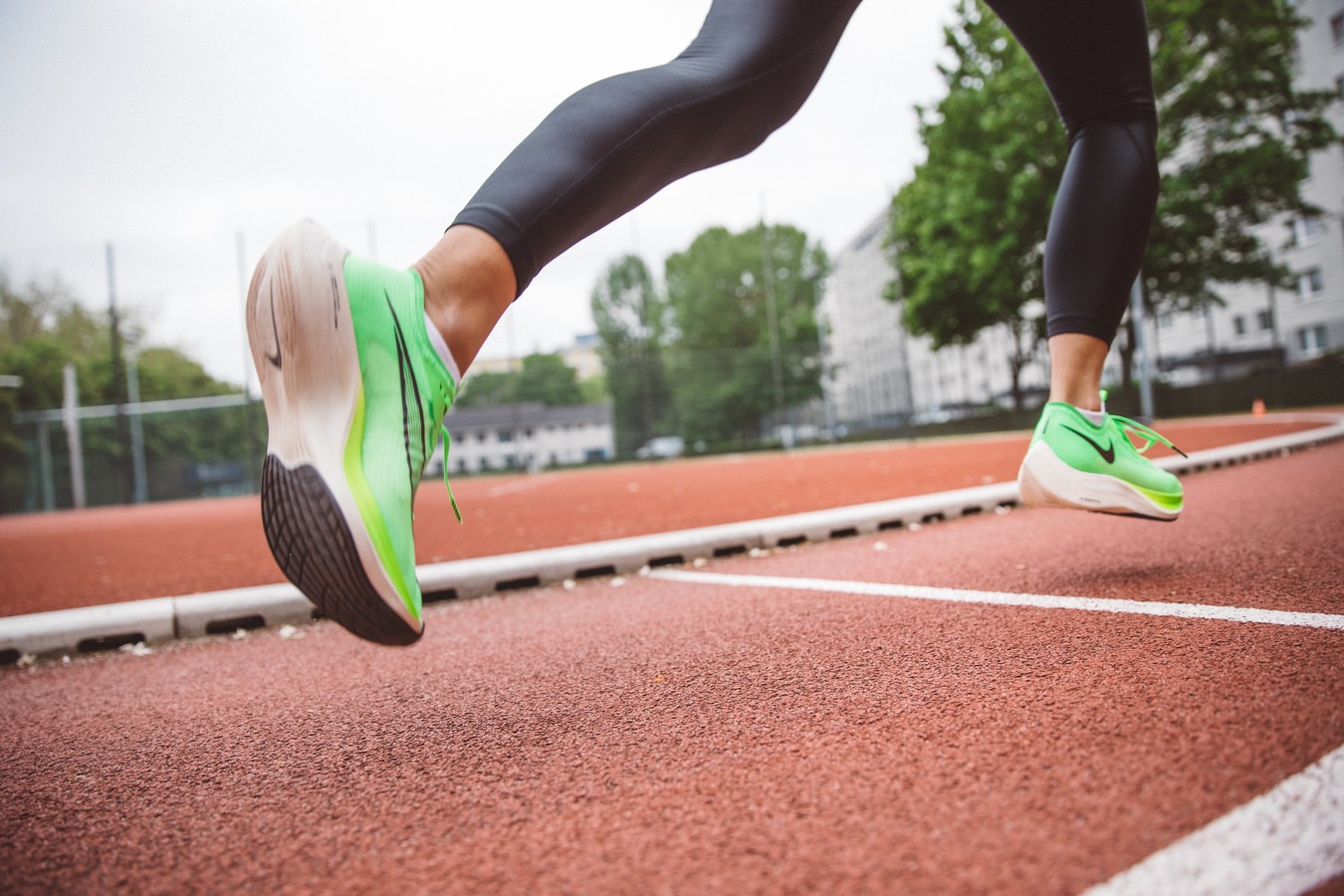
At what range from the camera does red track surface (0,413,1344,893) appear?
716mm

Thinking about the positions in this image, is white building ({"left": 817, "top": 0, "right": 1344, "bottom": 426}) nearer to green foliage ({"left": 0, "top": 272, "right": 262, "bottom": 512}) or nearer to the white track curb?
the white track curb

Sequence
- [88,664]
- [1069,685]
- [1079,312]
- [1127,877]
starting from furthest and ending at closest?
[88,664]
[1079,312]
[1069,685]
[1127,877]

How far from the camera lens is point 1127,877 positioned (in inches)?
24.1

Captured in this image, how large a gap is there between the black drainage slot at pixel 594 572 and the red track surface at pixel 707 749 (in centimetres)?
79

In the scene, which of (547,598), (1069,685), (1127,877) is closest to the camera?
(1127,877)

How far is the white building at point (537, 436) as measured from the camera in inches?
918

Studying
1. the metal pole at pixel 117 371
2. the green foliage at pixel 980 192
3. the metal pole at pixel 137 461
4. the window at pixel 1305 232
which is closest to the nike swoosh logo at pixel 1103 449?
the green foliage at pixel 980 192

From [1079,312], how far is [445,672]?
1643 mm

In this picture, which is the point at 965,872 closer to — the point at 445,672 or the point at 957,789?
the point at 957,789

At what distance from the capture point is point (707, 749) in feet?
3.21

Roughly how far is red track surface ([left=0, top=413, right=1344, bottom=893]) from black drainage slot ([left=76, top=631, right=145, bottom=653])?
287 millimetres

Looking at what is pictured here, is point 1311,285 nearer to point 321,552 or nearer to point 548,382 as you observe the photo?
point 548,382

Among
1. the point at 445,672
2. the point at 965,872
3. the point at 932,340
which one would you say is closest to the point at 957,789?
the point at 965,872

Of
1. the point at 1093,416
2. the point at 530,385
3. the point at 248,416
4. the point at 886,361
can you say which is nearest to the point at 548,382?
the point at 530,385
